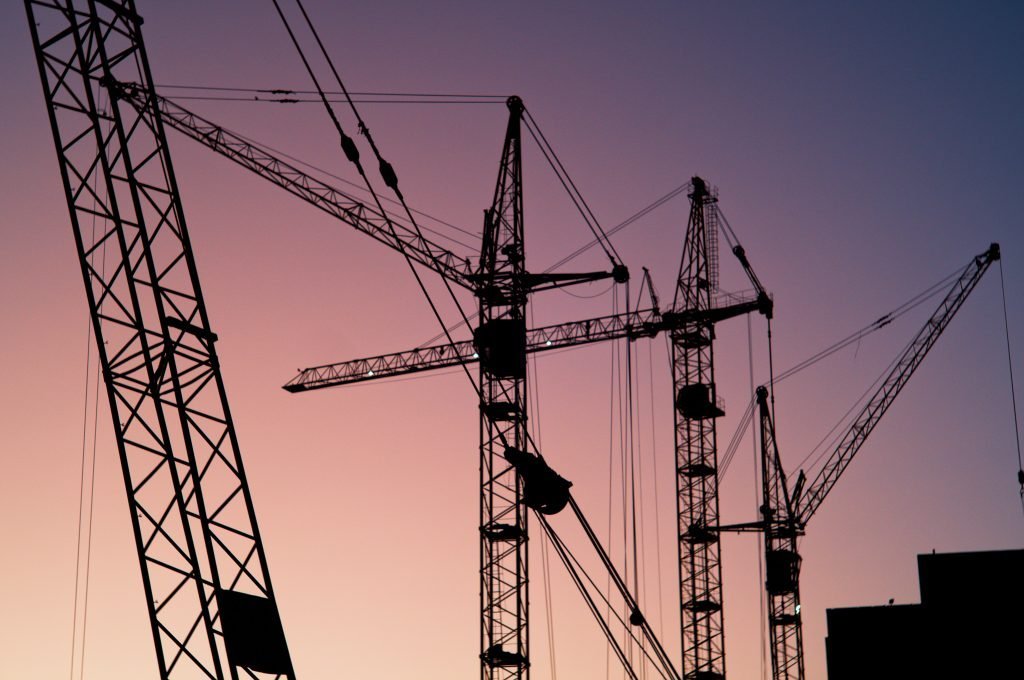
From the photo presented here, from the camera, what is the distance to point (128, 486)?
28141mm

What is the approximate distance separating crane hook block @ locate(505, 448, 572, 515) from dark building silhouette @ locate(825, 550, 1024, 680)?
126 ft

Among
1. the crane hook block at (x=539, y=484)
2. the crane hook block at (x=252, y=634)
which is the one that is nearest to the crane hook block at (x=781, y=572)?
the crane hook block at (x=252, y=634)

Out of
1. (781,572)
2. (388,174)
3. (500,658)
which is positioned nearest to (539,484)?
(388,174)

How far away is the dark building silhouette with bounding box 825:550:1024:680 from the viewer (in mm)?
56594

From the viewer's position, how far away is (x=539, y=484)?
82.6ft

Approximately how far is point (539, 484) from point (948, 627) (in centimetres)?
3957

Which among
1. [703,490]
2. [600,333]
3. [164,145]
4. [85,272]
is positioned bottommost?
[85,272]

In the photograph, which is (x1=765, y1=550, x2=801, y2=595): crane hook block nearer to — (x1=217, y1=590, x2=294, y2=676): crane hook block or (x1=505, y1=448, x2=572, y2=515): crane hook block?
(x1=217, y1=590, x2=294, y2=676): crane hook block

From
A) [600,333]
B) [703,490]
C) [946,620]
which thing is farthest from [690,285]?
[946,620]

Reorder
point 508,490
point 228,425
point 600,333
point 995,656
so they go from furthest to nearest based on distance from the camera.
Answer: point 600,333
point 508,490
point 995,656
point 228,425

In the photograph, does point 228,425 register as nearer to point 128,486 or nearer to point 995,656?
point 128,486

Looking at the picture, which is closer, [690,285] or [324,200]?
[324,200]

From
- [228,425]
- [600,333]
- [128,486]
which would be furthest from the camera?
[600,333]

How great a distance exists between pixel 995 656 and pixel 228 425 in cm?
4055
